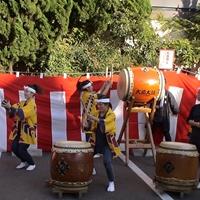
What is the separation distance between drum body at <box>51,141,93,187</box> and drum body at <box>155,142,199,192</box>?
1058 mm

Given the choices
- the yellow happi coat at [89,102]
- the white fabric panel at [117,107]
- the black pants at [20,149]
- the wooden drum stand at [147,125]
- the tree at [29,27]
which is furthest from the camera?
the tree at [29,27]

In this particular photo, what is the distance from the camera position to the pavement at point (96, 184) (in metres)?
7.76

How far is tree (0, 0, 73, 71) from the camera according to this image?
13531mm

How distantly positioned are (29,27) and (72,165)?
22.6 ft

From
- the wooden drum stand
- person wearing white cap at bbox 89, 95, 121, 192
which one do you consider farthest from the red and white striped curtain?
person wearing white cap at bbox 89, 95, 121, 192

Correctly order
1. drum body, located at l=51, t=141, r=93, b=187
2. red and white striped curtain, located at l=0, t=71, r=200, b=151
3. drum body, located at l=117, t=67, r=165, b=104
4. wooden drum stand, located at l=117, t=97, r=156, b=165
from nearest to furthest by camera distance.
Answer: drum body, located at l=51, t=141, r=93, b=187
drum body, located at l=117, t=67, r=165, b=104
wooden drum stand, located at l=117, t=97, r=156, b=165
red and white striped curtain, located at l=0, t=71, r=200, b=151

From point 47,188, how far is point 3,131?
129 inches

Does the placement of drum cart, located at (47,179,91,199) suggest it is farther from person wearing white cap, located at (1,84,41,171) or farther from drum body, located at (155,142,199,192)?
person wearing white cap, located at (1,84,41,171)

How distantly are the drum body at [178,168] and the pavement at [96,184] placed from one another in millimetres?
181

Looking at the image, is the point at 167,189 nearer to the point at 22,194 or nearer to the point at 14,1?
the point at 22,194

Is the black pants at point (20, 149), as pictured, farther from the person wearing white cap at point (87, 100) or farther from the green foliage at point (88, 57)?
the green foliage at point (88, 57)

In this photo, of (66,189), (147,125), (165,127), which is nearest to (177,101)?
(165,127)

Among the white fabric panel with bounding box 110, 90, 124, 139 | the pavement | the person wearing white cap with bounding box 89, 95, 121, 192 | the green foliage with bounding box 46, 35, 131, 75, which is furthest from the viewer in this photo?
the green foliage with bounding box 46, 35, 131, 75

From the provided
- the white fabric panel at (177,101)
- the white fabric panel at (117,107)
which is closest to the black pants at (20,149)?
the white fabric panel at (117,107)
